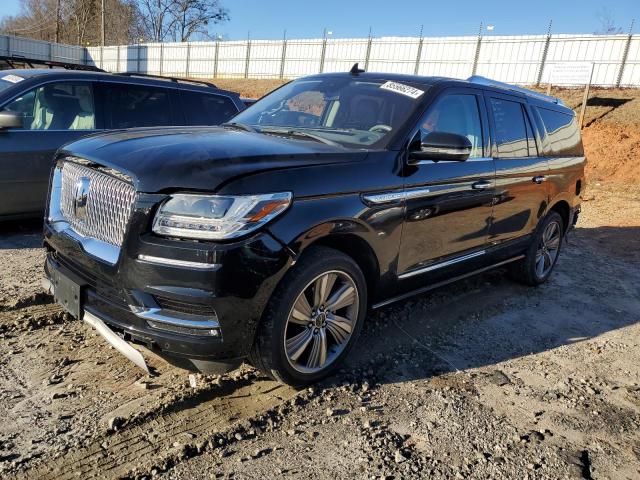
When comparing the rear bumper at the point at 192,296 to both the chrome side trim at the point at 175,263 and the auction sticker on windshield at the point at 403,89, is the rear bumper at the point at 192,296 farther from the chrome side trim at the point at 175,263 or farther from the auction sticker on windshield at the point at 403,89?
the auction sticker on windshield at the point at 403,89

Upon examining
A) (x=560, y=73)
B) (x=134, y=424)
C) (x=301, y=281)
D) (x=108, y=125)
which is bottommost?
(x=134, y=424)

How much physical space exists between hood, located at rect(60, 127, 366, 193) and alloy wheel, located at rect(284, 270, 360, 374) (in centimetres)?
71

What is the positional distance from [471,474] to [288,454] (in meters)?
0.94

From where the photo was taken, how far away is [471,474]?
8.87 ft

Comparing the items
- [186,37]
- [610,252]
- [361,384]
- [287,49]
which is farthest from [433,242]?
[186,37]

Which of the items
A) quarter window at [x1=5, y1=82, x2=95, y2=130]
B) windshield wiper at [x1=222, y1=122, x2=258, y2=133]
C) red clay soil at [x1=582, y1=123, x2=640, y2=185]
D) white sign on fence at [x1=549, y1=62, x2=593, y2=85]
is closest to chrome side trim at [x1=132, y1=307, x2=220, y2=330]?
windshield wiper at [x1=222, y1=122, x2=258, y2=133]

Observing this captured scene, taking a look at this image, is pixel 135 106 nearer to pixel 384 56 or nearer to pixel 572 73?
pixel 572 73

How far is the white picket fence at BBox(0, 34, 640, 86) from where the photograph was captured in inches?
843

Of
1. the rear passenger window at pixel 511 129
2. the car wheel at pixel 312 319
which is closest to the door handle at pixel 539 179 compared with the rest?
the rear passenger window at pixel 511 129

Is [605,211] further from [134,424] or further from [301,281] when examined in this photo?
[134,424]

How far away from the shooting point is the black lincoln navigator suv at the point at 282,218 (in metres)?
2.62

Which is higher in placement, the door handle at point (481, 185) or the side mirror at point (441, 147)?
the side mirror at point (441, 147)

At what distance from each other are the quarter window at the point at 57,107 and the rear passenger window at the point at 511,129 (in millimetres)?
4394

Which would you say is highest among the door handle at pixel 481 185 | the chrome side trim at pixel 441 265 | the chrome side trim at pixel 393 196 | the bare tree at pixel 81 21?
the bare tree at pixel 81 21
